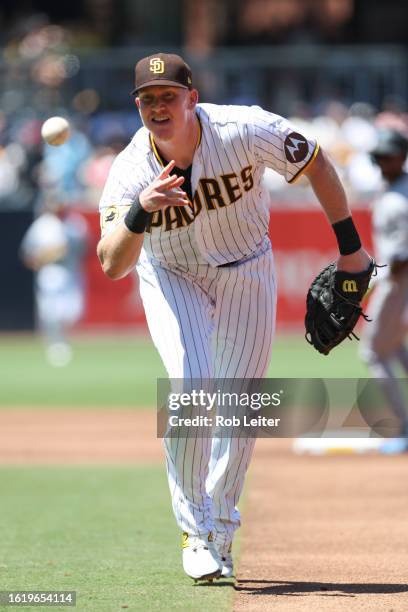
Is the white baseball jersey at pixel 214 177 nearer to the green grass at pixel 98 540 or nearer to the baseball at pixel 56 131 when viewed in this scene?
the baseball at pixel 56 131

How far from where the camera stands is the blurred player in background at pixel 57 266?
1592 cm

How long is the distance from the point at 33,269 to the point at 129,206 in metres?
12.9

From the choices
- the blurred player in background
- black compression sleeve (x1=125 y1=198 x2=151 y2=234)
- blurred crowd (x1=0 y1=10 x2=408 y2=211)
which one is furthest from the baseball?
blurred crowd (x1=0 y1=10 x2=408 y2=211)

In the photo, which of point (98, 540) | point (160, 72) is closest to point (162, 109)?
point (160, 72)

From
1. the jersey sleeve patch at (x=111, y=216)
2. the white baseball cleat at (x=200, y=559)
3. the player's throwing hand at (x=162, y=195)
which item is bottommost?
the white baseball cleat at (x=200, y=559)

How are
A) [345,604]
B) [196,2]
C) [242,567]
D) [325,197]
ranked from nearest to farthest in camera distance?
[345,604] → [325,197] → [242,567] → [196,2]

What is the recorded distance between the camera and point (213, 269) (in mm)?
4914

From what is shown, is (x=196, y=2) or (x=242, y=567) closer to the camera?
(x=242, y=567)

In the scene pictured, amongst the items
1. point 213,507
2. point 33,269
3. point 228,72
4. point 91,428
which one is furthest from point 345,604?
point 228,72

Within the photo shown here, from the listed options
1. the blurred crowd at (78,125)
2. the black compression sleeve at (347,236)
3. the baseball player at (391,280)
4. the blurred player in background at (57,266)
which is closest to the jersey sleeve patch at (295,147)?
the black compression sleeve at (347,236)

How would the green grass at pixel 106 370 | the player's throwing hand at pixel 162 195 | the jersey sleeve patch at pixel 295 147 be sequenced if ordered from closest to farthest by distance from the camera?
the player's throwing hand at pixel 162 195
the jersey sleeve patch at pixel 295 147
the green grass at pixel 106 370

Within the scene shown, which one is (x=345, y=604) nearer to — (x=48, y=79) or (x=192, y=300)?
(x=192, y=300)

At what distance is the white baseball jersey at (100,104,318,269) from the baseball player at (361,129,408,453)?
359 centimetres

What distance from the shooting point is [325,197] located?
15.6ft
